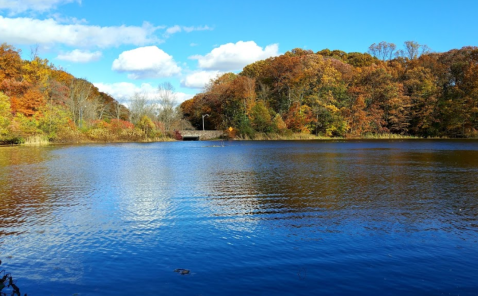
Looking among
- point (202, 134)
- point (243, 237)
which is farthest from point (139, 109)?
point (243, 237)

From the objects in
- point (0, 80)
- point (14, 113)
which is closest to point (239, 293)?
point (14, 113)

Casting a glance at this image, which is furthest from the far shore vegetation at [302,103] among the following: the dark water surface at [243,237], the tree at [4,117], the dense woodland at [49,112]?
the dark water surface at [243,237]

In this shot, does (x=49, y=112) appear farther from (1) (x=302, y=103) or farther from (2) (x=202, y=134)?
(1) (x=302, y=103)

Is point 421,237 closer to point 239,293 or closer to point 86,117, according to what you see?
point 239,293

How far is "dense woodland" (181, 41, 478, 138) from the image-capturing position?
60.3m

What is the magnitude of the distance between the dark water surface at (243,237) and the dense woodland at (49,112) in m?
37.2

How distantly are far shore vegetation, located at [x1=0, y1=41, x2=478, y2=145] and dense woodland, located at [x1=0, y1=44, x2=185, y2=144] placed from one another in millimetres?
159

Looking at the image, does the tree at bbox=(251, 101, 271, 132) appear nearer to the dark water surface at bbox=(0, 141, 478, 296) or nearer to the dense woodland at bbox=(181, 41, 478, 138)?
the dense woodland at bbox=(181, 41, 478, 138)

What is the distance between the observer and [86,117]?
65.4 metres

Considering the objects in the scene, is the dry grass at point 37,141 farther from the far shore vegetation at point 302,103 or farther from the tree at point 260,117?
the tree at point 260,117

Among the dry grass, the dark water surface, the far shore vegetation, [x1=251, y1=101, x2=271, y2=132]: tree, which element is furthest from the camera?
[x1=251, y1=101, x2=271, y2=132]: tree

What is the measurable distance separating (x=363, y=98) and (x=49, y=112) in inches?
2058

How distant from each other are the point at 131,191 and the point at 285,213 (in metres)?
6.53

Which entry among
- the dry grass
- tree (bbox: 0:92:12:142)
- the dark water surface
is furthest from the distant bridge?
the dark water surface
